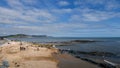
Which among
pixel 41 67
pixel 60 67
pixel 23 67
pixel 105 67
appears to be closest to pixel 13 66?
pixel 23 67

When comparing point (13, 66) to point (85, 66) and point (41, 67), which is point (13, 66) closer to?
point (41, 67)

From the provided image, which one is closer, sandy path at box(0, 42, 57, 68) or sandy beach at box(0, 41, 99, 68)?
sandy path at box(0, 42, 57, 68)

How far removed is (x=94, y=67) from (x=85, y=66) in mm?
1481

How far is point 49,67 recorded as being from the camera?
80.0ft

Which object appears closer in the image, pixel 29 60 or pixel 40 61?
pixel 40 61

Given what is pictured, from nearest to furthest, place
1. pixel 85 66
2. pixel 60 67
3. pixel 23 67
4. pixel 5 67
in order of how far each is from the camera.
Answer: pixel 5 67
pixel 23 67
pixel 60 67
pixel 85 66

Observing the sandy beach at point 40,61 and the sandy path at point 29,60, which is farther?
the sandy beach at point 40,61

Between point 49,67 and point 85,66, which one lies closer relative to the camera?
point 49,67

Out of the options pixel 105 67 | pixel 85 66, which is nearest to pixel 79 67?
pixel 85 66

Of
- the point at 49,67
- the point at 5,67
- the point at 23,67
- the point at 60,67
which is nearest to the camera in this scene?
the point at 5,67

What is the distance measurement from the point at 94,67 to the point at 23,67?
10.8 m

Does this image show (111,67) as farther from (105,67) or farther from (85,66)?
(85,66)

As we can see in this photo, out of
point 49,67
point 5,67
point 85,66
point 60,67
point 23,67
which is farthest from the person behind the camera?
point 85,66

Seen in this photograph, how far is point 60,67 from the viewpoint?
26.2 m
